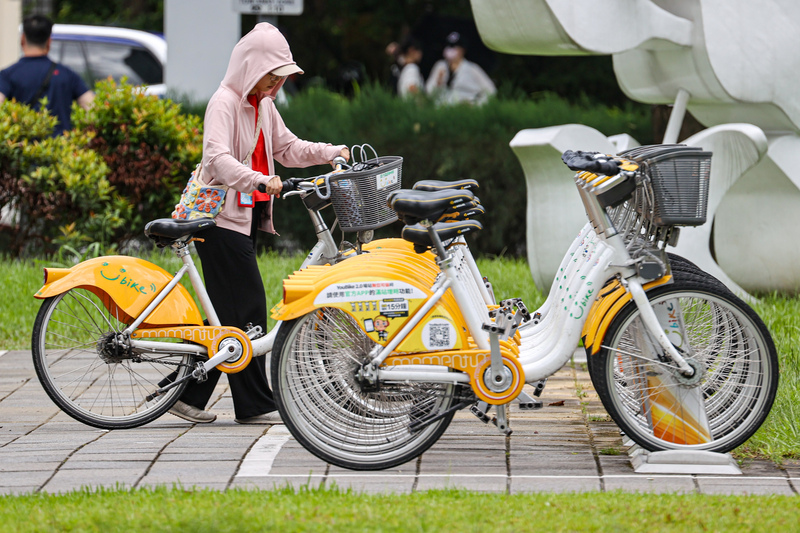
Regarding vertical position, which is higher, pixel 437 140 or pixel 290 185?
pixel 290 185

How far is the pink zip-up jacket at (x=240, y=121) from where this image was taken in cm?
521

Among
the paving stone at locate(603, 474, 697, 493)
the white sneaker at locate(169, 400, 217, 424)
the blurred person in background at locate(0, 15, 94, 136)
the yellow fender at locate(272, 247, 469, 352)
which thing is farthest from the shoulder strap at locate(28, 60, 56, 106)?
the paving stone at locate(603, 474, 697, 493)

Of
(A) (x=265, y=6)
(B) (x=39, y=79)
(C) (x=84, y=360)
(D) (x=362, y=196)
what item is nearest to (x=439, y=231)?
(D) (x=362, y=196)

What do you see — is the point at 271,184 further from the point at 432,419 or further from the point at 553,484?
the point at 553,484

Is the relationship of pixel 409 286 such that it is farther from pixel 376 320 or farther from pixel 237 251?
pixel 237 251

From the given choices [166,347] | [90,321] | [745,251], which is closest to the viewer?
[166,347]

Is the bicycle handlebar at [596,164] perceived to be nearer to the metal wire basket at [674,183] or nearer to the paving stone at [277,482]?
the metal wire basket at [674,183]

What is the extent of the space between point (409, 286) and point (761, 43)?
4.30m

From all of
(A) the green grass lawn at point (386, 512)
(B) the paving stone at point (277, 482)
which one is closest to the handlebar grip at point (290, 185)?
(B) the paving stone at point (277, 482)

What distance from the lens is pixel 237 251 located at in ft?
18.2

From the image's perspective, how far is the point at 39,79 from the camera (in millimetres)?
9836

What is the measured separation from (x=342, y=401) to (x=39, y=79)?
626cm

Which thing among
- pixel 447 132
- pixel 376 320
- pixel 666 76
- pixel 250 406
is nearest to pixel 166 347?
pixel 250 406

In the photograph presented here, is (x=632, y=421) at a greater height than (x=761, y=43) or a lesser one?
lesser
